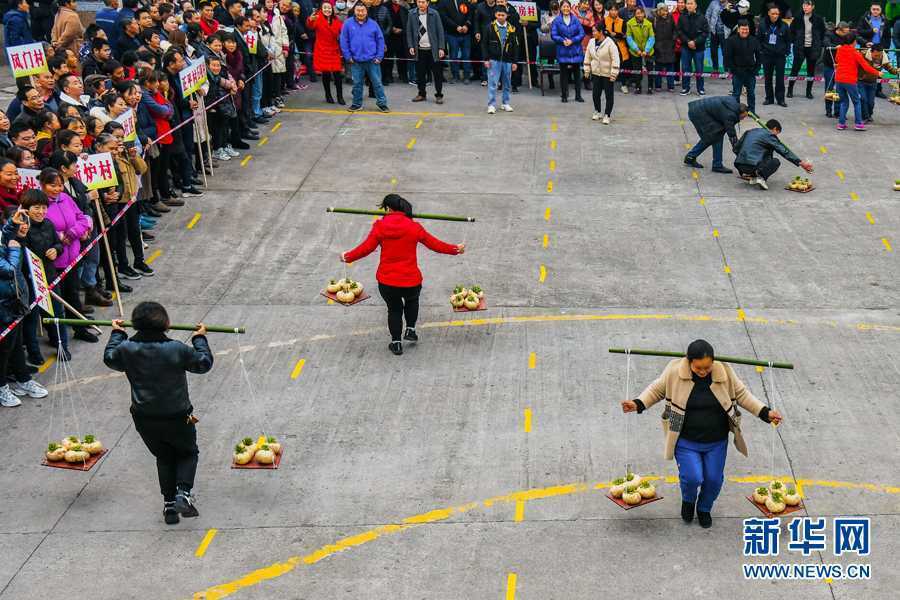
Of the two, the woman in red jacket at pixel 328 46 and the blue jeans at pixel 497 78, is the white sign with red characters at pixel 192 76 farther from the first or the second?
the blue jeans at pixel 497 78

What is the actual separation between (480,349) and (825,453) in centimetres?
401

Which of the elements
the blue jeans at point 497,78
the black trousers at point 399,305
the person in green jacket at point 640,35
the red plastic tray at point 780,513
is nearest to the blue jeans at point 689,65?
the person in green jacket at point 640,35

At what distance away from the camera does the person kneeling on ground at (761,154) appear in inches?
753

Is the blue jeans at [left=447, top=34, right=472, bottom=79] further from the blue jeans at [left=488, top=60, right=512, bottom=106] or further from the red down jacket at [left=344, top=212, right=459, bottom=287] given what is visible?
the red down jacket at [left=344, top=212, right=459, bottom=287]

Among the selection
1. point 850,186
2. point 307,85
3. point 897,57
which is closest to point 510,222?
point 850,186

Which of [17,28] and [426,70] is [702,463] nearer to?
[426,70]

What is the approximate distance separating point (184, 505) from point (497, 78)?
15.0 metres

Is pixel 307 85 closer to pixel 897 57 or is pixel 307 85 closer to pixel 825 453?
pixel 897 57

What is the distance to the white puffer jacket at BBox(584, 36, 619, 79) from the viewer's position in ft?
74.4

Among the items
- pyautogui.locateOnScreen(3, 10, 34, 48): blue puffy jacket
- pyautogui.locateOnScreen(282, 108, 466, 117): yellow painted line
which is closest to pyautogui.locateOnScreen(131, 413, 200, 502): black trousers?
pyautogui.locateOnScreen(282, 108, 466, 117): yellow painted line

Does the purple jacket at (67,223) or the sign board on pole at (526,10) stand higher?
the sign board on pole at (526,10)

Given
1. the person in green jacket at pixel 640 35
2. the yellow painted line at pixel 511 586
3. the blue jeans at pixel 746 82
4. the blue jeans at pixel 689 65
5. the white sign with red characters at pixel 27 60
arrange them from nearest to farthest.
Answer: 1. the yellow painted line at pixel 511 586
2. the white sign with red characters at pixel 27 60
3. the blue jeans at pixel 746 82
4. the person in green jacket at pixel 640 35
5. the blue jeans at pixel 689 65

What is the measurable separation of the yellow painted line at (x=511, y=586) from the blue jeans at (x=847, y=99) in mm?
15420

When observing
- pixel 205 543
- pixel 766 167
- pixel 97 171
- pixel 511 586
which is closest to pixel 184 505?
pixel 205 543
